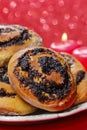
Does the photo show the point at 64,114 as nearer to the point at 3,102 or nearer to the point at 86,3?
A: the point at 3,102

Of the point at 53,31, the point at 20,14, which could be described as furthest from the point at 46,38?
the point at 20,14

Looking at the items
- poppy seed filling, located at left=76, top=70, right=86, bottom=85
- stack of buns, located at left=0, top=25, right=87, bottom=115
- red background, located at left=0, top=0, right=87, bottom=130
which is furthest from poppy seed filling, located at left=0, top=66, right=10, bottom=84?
red background, located at left=0, top=0, right=87, bottom=130

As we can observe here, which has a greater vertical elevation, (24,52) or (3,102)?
(24,52)

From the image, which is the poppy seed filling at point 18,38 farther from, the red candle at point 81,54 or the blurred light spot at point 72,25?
the blurred light spot at point 72,25

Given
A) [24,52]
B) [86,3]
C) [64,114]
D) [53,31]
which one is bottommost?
[64,114]

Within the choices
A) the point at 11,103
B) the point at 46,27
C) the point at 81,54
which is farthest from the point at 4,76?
the point at 46,27

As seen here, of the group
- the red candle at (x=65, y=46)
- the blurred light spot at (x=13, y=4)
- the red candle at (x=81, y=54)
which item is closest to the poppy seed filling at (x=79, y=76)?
the red candle at (x=81, y=54)
